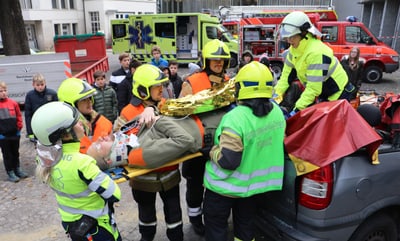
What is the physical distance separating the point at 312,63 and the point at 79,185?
255 centimetres

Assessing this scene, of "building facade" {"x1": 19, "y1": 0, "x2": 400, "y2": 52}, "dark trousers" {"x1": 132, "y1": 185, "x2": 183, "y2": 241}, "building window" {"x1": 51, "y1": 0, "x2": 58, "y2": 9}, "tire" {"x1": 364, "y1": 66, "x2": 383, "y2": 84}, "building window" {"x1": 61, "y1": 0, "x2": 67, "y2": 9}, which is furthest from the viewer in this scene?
"building window" {"x1": 61, "y1": 0, "x2": 67, "y2": 9}

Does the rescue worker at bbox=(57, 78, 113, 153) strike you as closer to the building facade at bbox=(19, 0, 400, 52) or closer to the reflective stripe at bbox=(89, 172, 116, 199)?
the reflective stripe at bbox=(89, 172, 116, 199)

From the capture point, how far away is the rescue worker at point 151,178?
3.08 m

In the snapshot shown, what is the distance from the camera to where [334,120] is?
2.60 meters

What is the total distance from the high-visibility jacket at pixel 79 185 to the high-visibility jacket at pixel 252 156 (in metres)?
0.82

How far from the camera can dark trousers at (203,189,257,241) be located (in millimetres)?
2815

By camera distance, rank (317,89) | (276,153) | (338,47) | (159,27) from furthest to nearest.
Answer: (159,27), (338,47), (317,89), (276,153)

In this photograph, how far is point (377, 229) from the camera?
114 inches

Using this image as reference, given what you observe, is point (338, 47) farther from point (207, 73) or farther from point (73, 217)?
point (73, 217)

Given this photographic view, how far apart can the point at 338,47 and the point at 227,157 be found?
12.0 metres

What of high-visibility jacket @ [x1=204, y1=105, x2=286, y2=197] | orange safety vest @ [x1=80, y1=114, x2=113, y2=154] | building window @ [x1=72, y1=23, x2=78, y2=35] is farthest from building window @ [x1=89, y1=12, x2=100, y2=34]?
high-visibility jacket @ [x1=204, y1=105, x2=286, y2=197]

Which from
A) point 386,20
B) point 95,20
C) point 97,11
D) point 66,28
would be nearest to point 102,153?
point 386,20

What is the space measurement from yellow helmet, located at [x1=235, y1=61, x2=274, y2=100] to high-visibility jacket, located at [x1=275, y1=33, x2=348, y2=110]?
109 centimetres

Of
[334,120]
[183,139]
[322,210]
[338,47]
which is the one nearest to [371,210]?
[322,210]
